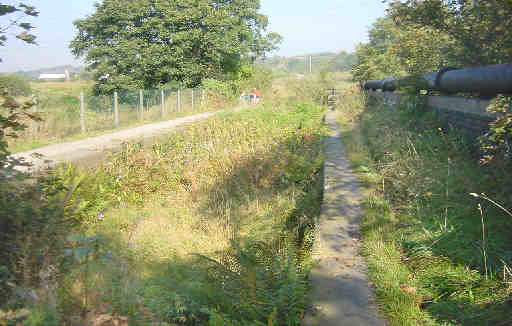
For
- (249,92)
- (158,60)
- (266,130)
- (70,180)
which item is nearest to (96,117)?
(266,130)

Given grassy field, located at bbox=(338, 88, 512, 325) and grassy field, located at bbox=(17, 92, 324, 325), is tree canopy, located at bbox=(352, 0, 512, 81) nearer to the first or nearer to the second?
grassy field, located at bbox=(338, 88, 512, 325)

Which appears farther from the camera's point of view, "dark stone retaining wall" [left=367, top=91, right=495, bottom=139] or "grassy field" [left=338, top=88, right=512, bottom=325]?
"dark stone retaining wall" [left=367, top=91, right=495, bottom=139]

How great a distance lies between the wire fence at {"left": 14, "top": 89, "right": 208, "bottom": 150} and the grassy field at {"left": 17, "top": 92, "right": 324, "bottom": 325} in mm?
2492

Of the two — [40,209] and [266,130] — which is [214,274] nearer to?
[40,209]

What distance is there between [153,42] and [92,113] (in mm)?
19943

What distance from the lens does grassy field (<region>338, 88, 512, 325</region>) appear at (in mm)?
2604

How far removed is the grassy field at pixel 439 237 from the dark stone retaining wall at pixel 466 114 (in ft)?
0.82

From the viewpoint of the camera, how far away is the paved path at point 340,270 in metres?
2.49

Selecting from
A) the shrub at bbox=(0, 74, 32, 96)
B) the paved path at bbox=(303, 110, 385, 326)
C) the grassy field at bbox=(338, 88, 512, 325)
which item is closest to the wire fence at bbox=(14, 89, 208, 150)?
the shrub at bbox=(0, 74, 32, 96)

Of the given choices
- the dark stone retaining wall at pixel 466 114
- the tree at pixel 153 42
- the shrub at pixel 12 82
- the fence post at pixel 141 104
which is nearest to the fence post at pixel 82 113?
the fence post at pixel 141 104

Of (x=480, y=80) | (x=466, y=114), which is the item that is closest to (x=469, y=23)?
(x=466, y=114)

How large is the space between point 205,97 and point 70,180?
22121 mm

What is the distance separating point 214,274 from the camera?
11.6ft

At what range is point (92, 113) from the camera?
45.7ft
